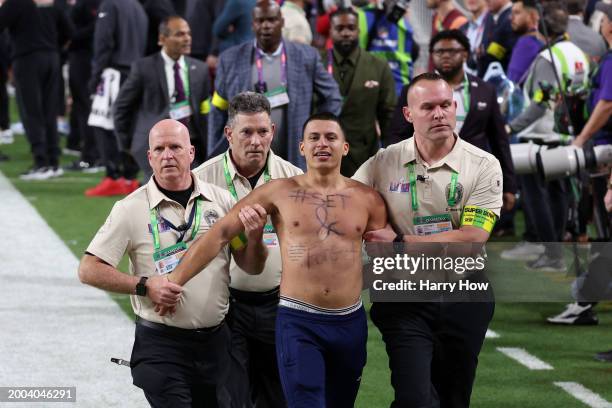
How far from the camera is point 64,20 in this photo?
16016 millimetres

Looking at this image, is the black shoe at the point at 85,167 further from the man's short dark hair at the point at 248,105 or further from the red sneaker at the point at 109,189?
the man's short dark hair at the point at 248,105

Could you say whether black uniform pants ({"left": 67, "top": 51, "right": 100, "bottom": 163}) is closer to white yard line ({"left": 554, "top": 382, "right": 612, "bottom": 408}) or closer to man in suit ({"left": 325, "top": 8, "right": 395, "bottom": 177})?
man in suit ({"left": 325, "top": 8, "right": 395, "bottom": 177})

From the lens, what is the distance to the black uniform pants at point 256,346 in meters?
6.15

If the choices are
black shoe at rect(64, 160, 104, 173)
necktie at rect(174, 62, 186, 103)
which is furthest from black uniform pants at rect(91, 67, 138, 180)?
necktie at rect(174, 62, 186, 103)

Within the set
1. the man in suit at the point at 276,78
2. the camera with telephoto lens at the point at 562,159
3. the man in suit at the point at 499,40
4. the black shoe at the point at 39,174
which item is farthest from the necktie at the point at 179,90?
the black shoe at the point at 39,174

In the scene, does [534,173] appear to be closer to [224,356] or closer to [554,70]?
[554,70]

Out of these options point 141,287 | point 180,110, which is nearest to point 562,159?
point 180,110

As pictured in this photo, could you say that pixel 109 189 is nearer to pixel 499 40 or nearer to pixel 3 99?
pixel 499 40

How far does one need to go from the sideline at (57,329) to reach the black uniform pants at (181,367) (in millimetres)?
1334

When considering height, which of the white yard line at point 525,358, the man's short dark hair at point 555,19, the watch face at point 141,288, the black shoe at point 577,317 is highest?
the man's short dark hair at point 555,19

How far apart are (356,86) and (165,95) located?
56.5 inches

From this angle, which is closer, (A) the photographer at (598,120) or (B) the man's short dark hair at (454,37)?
(B) the man's short dark hair at (454,37)

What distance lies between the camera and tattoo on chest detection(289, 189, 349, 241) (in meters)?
5.45

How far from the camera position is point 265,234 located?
6.10 metres
